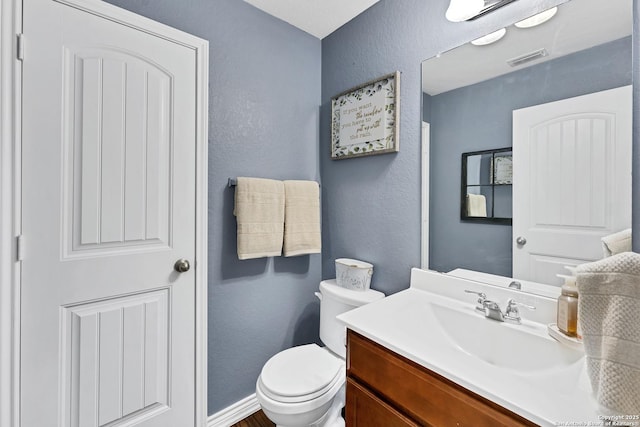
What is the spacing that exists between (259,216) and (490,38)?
133cm

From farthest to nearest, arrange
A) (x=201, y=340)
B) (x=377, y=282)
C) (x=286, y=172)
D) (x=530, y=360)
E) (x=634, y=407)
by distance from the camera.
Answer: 1. (x=286, y=172)
2. (x=377, y=282)
3. (x=201, y=340)
4. (x=530, y=360)
5. (x=634, y=407)

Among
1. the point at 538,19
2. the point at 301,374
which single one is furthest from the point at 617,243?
the point at 301,374

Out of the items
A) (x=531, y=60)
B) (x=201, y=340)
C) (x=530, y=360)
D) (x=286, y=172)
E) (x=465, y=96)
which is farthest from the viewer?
(x=286, y=172)

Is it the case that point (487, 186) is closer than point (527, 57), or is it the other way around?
point (527, 57)

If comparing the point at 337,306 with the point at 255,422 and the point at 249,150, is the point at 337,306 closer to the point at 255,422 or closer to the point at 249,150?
the point at 255,422

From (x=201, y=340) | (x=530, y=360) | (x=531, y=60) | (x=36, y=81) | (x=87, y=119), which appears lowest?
(x=201, y=340)

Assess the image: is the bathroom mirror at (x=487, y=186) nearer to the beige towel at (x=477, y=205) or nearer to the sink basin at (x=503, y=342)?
the beige towel at (x=477, y=205)

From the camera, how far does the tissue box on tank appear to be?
5.17ft

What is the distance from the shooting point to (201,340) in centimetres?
142

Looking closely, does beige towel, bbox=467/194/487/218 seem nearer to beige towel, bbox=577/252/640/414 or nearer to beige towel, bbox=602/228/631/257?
beige towel, bbox=602/228/631/257

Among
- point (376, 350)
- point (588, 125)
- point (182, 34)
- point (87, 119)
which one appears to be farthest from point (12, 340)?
point (588, 125)

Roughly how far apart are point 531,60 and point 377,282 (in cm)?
122

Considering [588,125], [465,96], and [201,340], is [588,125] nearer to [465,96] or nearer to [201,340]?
[465,96]

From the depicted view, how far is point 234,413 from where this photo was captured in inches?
61.9
